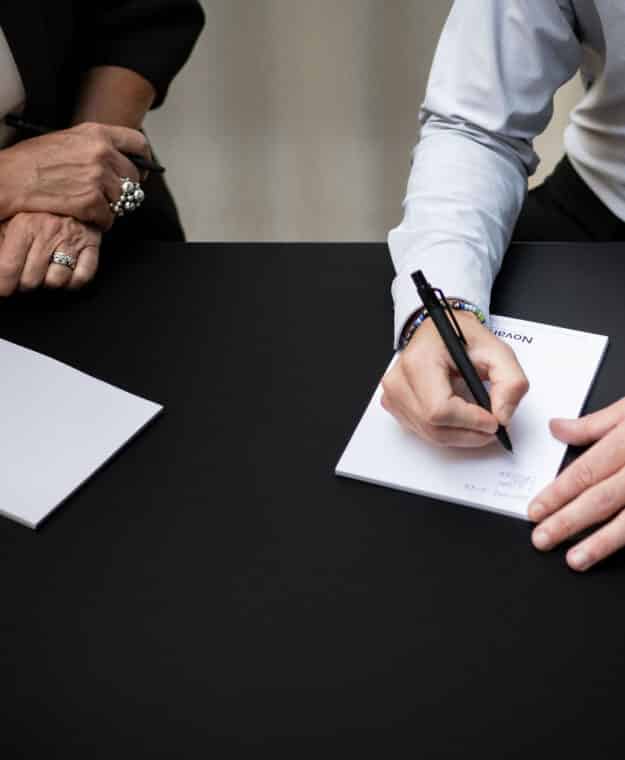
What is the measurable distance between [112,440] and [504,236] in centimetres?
47

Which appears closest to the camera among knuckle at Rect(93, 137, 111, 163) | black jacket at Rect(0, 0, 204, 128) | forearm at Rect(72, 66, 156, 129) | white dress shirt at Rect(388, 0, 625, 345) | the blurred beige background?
white dress shirt at Rect(388, 0, 625, 345)

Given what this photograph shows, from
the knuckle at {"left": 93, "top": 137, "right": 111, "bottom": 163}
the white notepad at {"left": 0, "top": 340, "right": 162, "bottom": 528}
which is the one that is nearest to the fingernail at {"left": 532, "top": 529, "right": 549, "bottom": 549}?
the white notepad at {"left": 0, "top": 340, "right": 162, "bottom": 528}

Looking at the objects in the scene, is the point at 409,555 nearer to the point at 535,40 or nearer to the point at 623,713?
the point at 623,713

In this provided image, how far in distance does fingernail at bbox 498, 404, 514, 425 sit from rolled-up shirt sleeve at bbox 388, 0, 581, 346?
0.74 feet

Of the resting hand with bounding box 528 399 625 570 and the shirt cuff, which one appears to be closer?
the resting hand with bounding box 528 399 625 570

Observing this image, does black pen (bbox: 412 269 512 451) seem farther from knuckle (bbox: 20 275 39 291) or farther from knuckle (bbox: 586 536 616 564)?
knuckle (bbox: 20 275 39 291)

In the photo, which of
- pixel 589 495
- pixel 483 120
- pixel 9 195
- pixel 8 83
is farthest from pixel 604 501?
pixel 8 83

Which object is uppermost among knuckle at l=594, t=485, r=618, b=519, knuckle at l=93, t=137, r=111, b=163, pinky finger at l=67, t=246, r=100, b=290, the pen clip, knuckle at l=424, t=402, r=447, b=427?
knuckle at l=93, t=137, r=111, b=163

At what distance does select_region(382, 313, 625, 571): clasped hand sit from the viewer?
660 mm

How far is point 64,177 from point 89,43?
36 cm

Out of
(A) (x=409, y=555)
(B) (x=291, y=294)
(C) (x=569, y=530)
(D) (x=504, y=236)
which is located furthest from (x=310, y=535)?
(D) (x=504, y=236)

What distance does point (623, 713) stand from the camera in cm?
56

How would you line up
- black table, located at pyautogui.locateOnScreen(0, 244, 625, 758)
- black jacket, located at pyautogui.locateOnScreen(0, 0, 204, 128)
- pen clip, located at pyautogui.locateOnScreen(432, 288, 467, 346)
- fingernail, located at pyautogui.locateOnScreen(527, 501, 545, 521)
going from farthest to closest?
black jacket, located at pyautogui.locateOnScreen(0, 0, 204, 128)
pen clip, located at pyautogui.locateOnScreen(432, 288, 467, 346)
fingernail, located at pyautogui.locateOnScreen(527, 501, 545, 521)
black table, located at pyautogui.locateOnScreen(0, 244, 625, 758)

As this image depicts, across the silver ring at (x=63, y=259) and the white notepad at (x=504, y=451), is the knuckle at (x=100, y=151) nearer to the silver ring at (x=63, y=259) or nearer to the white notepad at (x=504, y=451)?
the silver ring at (x=63, y=259)
